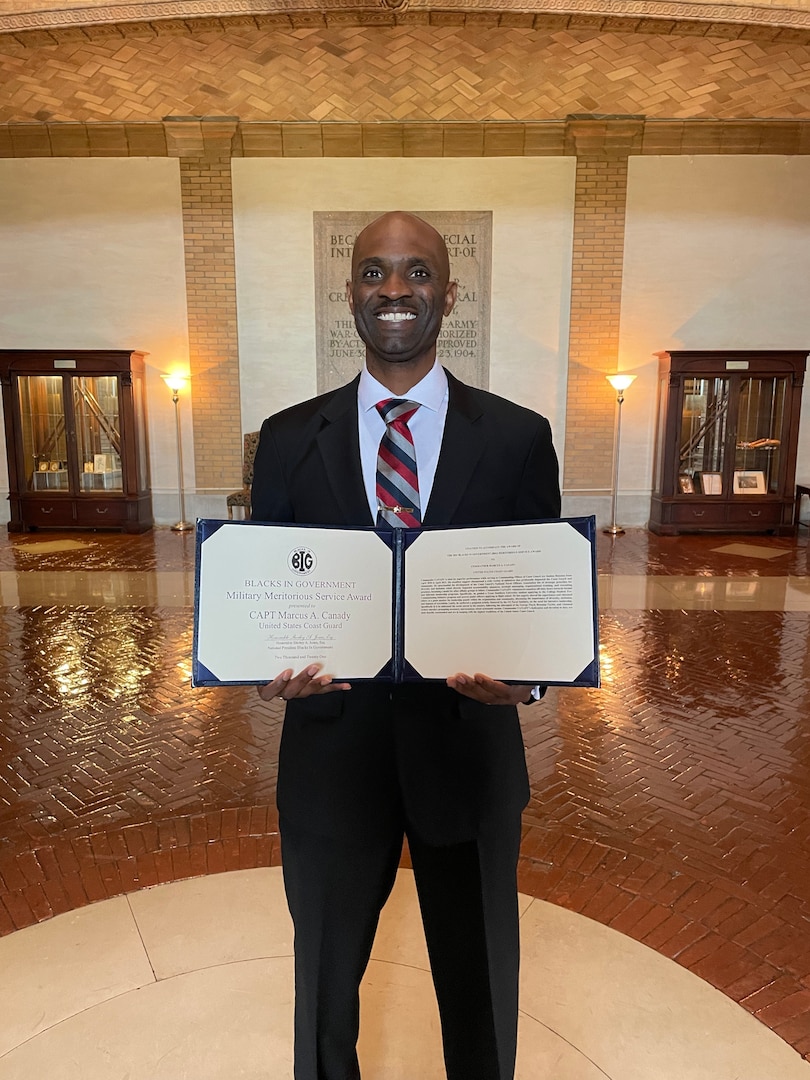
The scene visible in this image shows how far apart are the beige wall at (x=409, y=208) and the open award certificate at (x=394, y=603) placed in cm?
1013

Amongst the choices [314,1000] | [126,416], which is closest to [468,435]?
[314,1000]

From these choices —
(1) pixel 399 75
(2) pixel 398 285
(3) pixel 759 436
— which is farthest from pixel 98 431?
(2) pixel 398 285

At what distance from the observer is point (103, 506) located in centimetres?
1098

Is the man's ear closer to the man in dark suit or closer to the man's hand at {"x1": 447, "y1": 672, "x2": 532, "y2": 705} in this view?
the man in dark suit

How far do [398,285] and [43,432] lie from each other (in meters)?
11.2

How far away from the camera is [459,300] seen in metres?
11.0

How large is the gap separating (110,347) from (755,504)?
10.2 m

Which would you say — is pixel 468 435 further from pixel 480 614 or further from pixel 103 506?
pixel 103 506

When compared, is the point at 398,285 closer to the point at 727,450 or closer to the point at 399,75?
the point at 399,75

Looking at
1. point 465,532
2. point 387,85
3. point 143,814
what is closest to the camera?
point 465,532

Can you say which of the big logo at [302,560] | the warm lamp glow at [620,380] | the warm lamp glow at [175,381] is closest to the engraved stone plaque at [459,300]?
the warm lamp glow at [620,380]

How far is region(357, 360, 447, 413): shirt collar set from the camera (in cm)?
148

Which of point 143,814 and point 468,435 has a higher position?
point 468,435

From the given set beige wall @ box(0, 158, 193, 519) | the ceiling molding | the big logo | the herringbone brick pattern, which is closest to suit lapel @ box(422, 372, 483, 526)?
the big logo
